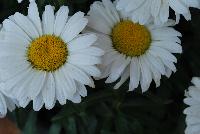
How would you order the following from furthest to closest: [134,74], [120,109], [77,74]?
[120,109], [134,74], [77,74]

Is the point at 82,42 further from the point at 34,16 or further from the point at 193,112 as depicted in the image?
the point at 193,112

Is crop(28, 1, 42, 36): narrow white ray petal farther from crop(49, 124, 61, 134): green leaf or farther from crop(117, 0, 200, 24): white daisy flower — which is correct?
crop(49, 124, 61, 134): green leaf

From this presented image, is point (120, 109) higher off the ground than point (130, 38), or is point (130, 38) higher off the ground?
point (130, 38)

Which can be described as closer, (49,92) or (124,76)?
(49,92)

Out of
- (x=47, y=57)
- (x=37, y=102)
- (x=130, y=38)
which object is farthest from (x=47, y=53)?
(x=130, y=38)

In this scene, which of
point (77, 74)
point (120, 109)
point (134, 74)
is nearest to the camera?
point (77, 74)

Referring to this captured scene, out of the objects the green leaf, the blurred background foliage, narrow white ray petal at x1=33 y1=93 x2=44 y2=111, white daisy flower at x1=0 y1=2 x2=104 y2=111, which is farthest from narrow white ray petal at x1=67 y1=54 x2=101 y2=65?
the green leaf

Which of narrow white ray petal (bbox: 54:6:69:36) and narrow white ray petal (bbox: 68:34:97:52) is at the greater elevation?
narrow white ray petal (bbox: 54:6:69:36)

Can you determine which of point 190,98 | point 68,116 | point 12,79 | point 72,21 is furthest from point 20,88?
point 190,98
